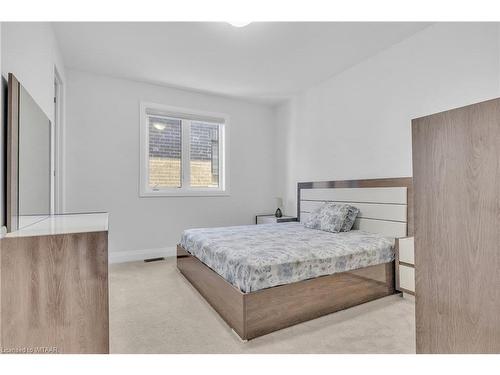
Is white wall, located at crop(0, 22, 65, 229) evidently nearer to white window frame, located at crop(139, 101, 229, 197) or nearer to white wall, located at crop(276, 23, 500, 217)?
white window frame, located at crop(139, 101, 229, 197)

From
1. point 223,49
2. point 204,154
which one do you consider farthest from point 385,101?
point 204,154

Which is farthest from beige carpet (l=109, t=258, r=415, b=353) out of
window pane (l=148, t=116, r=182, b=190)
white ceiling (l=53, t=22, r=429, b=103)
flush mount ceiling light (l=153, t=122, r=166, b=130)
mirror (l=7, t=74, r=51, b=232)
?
white ceiling (l=53, t=22, r=429, b=103)

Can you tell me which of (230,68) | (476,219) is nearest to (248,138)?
(230,68)

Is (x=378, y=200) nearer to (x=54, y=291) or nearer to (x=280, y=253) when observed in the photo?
(x=280, y=253)

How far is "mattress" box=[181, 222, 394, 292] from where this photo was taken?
1.92 meters

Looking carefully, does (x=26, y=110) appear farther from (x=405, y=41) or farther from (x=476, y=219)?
(x=405, y=41)

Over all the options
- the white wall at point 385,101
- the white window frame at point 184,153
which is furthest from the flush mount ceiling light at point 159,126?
the white wall at point 385,101

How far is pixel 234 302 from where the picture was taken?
74.8 inches

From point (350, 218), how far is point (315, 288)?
136 cm

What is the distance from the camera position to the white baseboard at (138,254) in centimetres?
375

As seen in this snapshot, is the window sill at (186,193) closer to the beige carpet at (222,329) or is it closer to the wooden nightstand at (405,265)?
the beige carpet at (222,329)

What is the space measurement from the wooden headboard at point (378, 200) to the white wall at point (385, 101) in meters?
0.12

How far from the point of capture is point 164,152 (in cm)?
421

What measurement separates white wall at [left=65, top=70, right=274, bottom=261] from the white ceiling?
290 millimetres
